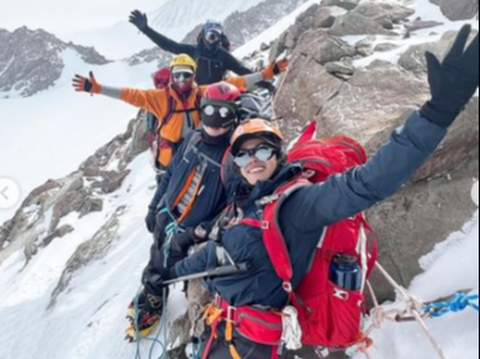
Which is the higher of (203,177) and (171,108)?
(171,108)

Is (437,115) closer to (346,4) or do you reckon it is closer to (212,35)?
(212,35)

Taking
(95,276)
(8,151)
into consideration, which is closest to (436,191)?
(95,276)

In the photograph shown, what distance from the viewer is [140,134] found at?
18.7 metres

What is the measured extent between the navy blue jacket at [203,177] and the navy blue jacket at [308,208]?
2.81ft

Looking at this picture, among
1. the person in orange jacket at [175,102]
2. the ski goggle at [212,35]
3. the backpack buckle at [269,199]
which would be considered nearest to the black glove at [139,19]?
the ski goggle at [212,35]

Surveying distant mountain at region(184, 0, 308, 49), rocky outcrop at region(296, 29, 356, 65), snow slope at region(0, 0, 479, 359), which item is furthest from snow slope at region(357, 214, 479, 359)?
distant mountain at region(184, 0, 308, 49)

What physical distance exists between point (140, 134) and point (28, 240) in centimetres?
617

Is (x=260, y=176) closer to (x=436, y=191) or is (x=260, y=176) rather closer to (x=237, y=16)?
(x=436, y=191)

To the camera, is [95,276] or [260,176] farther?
[95,276]

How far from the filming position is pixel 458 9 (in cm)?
903

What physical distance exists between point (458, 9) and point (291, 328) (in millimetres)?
8540

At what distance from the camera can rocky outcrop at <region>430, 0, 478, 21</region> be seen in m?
8.31

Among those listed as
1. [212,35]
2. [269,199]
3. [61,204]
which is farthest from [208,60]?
[61,204]

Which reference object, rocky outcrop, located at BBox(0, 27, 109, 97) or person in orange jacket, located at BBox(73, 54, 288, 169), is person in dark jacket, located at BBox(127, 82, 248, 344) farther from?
rocky outcrop, located at BBox(0, 27, 109, 97)
